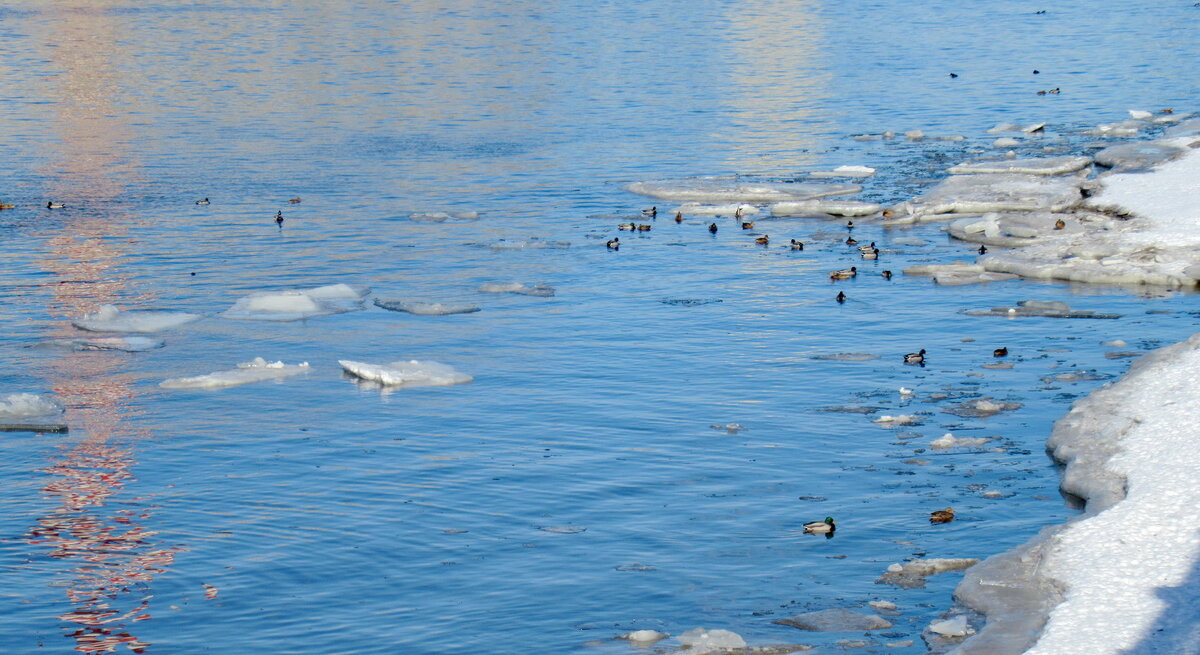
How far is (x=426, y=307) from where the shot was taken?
1948 centimetres

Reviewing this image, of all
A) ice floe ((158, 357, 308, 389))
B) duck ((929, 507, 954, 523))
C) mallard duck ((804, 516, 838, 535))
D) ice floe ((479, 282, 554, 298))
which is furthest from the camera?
ice floe ((479, 282, 554, 298))

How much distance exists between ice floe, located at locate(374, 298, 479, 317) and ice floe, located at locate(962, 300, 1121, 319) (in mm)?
6421

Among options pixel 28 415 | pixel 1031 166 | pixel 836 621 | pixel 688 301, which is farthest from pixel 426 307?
pixel 1031 166

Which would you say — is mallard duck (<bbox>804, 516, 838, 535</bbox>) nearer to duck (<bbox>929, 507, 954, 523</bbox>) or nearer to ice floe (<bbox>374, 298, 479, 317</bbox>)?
duck (<bbox>929, 507, 954, 523</bbox>)

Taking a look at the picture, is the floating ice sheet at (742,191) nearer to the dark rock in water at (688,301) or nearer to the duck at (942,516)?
the dark rock in water at (688,301)

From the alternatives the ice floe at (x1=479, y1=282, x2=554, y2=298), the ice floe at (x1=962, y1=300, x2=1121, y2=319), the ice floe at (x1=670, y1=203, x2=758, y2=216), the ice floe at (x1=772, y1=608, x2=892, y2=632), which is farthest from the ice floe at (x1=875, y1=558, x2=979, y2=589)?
the ice floe at (x1=670, y1=203, x2=758, y2=216)

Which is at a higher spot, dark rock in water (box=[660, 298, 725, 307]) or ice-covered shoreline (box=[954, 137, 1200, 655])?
dark rock in water (box=[660, 298, 725, 307])

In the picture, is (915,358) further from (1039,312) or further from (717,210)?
(717,210)

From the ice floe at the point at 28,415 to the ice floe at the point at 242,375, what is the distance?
145 centimetres

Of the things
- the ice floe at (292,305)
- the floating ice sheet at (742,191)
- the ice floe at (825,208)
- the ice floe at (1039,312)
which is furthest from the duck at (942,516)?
the floating ice sheet at (742,191)

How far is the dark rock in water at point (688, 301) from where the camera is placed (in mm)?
19828

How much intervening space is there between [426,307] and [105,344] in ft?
13.1

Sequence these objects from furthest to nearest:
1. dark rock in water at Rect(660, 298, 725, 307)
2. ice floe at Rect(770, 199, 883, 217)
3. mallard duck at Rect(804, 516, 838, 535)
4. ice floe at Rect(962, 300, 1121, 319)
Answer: ice floe at Rect(770, 199, 883, 217) → dark rock in water at Rect(660, 298, 725, 307) → ice floe at Rect(962, 300, 1121, 319) → mallard duck at Rect(804, 516, 838, 535)

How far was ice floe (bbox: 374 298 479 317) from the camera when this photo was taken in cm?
1941
